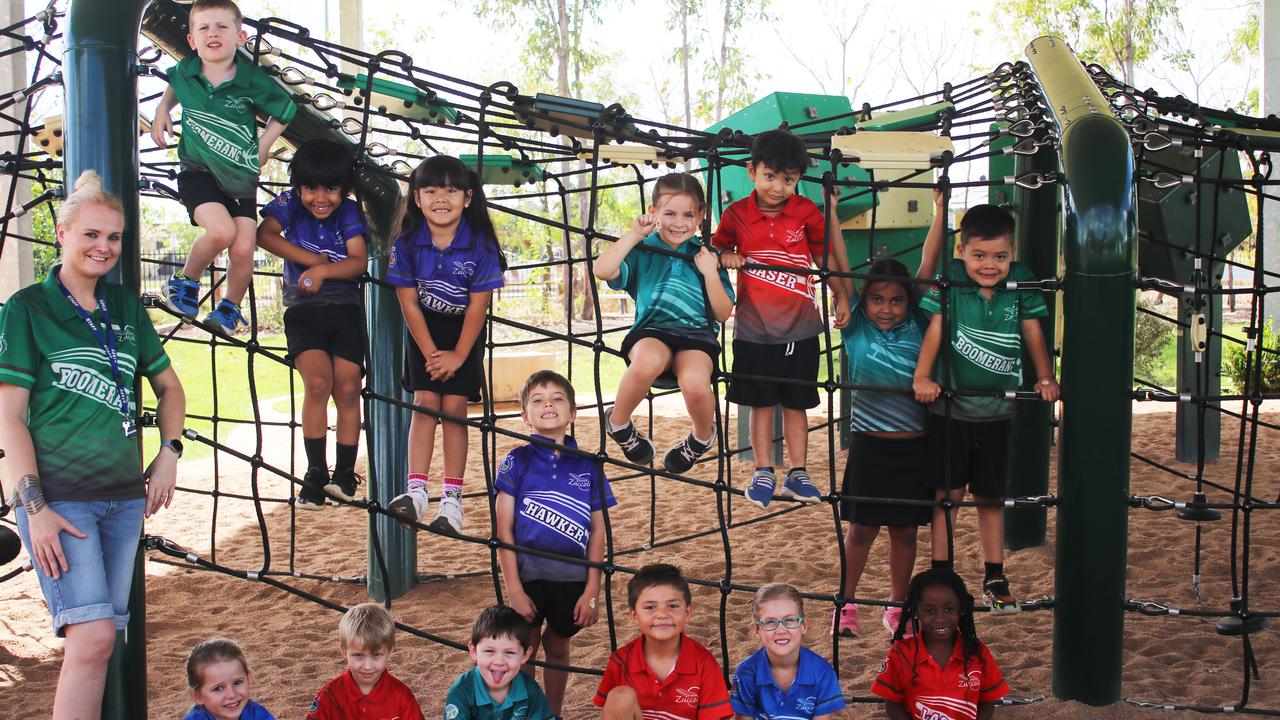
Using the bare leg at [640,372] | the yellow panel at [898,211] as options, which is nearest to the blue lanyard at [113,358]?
the bare leg at [640,372]

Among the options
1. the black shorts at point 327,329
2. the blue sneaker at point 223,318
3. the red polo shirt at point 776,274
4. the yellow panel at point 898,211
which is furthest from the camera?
the yellow panel at point 898,211

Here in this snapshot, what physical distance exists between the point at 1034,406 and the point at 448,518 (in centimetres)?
228

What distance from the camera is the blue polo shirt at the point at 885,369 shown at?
2.88 metres

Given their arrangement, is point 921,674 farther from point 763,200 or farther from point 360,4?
point 360,4

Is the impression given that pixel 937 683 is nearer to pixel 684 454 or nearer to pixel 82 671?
pixel 684 454

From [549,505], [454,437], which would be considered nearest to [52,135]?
[454,437]

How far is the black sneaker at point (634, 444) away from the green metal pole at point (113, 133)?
1139mm

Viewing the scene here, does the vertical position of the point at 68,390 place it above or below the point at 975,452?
above

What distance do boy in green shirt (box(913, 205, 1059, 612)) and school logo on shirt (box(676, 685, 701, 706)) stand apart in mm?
778

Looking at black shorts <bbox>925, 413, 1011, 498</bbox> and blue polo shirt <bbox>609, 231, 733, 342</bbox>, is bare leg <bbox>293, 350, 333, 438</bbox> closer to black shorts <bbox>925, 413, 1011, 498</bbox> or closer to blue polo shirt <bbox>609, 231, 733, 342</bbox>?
blue polo shirt <bbox>609, 231, 733, 342</bbox>

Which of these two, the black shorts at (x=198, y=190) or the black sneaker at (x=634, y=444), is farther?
the black sneaker at (x=634, y=444)

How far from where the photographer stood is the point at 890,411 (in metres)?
2.89

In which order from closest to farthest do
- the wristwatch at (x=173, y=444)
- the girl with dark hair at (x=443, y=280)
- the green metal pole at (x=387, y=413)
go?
the wristwatch at (x=173, y=444) < the girl with dark hair at (x=443, y=280) < the green metal pole at (x=387, y=413)

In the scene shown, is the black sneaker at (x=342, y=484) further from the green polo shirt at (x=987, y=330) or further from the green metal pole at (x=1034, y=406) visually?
the green metal pole at (x=1034, y=406)
